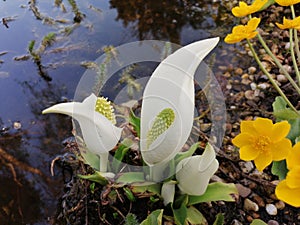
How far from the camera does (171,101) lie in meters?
0.73

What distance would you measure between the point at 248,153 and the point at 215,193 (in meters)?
0.20

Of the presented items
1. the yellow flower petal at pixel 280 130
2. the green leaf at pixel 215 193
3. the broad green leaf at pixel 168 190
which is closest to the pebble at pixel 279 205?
the green leaf at pixel 215 193

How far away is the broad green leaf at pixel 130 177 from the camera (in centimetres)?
79

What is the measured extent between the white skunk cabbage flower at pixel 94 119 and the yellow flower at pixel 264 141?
0.82 feet

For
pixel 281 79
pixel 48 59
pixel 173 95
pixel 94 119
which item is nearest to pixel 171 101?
pixel 173 95

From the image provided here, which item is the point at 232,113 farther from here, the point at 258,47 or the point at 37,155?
the point at 37,155

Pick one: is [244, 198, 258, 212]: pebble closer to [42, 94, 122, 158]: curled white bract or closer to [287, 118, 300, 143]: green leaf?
[287, 118, 300, 143]: green leaf

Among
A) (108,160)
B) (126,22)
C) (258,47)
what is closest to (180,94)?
(108,160)

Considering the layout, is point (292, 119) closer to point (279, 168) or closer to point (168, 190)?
point (279, 168)

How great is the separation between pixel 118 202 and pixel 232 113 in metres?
0.51

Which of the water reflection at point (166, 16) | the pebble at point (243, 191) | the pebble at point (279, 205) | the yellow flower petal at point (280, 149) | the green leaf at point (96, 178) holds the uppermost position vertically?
the yellow flower petal at point (280, 149)

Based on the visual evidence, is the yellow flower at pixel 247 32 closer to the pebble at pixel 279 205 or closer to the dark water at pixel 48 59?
the pebble at pixel 279 205

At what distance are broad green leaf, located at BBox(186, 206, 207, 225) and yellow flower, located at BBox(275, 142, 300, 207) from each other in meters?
0.34

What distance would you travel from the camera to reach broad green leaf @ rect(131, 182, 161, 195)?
807mm
